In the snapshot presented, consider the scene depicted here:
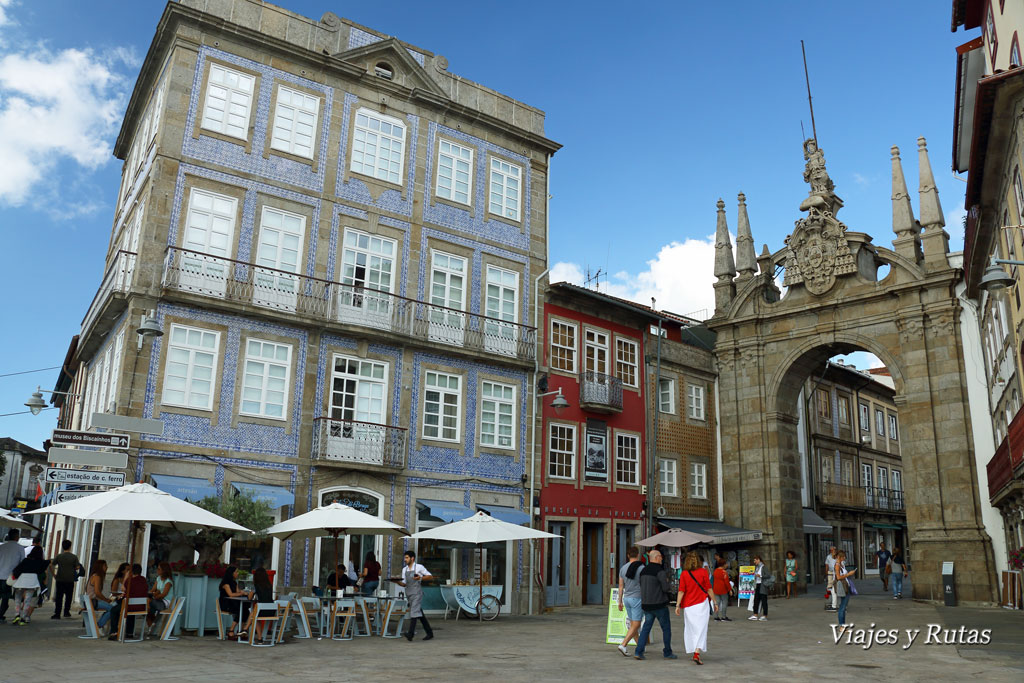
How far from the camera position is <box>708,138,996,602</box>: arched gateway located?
82.1 ft

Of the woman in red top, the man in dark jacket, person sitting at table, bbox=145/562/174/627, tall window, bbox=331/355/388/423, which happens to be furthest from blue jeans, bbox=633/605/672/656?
tall window, bbox=331/355/388/423

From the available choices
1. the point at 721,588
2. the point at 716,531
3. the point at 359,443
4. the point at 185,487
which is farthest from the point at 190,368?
the point at 716,531

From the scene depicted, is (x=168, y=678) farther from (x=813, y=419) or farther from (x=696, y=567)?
(x=813, y=419)

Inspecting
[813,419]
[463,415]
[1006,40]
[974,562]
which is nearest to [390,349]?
[463,415]

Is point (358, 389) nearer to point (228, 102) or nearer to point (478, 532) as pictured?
point (478, 532)

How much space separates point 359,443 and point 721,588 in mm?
8847

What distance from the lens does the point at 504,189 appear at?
24031mm

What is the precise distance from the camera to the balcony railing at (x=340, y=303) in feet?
58.6

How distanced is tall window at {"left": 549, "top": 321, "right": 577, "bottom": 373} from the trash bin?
1169 cm

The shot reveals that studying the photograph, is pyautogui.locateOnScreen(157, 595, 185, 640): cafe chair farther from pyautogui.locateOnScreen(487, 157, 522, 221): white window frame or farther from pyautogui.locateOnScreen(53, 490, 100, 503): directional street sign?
pyautogui.locateOnScreen(487, 157, 522, 221): white window frame

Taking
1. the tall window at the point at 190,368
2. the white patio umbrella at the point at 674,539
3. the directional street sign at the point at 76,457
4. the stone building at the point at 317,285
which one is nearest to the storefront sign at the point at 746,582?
the white patio umbrella at the point at 674,539

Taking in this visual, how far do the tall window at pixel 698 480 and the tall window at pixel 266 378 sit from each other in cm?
1551

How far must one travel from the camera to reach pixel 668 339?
29297 millimetres

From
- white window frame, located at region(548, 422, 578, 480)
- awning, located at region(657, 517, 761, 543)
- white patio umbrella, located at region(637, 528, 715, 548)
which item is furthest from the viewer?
awning, located at region(657, 517, 761, 543)
